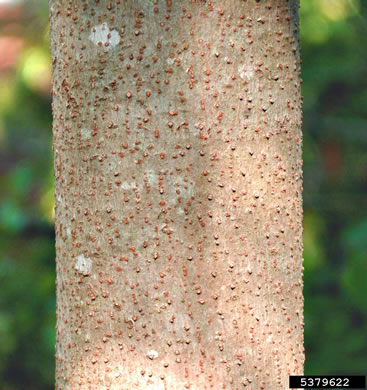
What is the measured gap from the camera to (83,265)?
2.81 feet

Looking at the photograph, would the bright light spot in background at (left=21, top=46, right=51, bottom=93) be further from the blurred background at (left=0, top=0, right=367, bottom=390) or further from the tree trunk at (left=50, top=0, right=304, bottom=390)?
the tree trunk at (left=50, top=0, right=304, bottom=390)

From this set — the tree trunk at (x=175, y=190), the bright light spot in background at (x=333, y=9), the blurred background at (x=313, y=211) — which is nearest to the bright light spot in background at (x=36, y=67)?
the blurred background at (x=313, y=211)

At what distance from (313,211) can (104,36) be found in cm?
391

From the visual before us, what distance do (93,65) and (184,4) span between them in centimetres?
17

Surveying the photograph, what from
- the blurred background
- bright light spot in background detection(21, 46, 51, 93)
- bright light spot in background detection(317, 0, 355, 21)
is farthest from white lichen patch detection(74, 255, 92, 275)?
bright light spot in background detection(317, 0, 355, 21)

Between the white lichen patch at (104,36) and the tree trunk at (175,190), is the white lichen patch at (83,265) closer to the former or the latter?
the tree trunk at (175,190)

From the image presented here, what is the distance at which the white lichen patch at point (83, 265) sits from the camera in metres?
0.85

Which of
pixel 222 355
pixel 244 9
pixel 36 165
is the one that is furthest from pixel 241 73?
pixel 36 165

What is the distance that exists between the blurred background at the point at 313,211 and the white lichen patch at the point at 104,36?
259cm

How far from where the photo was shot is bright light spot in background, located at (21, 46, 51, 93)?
3.73 meters

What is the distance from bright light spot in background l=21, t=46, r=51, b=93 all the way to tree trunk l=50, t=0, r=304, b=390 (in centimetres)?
305

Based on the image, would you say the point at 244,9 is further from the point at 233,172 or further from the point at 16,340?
the point at 16,340

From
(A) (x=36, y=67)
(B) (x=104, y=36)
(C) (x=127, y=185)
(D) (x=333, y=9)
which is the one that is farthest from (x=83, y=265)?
(D) (x=333, y=9)

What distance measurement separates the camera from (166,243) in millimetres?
807
